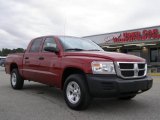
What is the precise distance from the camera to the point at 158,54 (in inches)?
1083

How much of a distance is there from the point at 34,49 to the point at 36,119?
3.59 metres

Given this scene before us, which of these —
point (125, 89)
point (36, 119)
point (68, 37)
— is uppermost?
point (68, 37)

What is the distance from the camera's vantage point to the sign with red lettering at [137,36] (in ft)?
83.0

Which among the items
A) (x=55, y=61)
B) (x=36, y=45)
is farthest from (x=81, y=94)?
(x=36, y=45)

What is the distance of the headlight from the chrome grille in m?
0.14

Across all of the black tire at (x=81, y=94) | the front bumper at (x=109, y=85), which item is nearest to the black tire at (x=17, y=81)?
the black tire at (x=81, y=94)

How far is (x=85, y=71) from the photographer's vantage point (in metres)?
5.81

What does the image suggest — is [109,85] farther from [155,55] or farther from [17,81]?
[155,55]

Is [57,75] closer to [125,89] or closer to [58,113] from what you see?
[58,113]

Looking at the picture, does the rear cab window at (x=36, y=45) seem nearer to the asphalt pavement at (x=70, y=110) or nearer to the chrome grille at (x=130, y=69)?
the asphalt pavement at (x=70, y=110)

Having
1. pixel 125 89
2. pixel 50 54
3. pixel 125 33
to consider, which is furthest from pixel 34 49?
pixel 125 33

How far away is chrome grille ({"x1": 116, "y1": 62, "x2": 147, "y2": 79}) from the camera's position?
5.78 m

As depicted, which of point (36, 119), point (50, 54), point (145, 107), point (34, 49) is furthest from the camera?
point (34, 49)

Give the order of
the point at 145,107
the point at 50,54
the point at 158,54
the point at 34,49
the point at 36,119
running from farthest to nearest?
the point at 158,54 → the point at 34,49 → the point at 50,54 → the point at 145,107 → the point at 36,119
